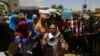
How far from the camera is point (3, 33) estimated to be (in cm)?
768

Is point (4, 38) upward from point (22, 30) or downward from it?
upward

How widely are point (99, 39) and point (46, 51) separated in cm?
689

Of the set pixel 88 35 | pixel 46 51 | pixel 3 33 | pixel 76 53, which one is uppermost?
pixel 3 33

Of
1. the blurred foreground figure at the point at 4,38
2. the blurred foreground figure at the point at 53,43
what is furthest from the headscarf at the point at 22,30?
the blurred foreground figure at the point at 4,38

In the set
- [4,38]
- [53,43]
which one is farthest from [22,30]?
[4,38]

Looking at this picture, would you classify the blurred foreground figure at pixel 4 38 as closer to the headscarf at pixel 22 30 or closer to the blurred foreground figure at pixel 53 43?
the headscarf at pixel 22 30

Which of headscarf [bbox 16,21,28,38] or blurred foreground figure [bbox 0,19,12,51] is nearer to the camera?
blurred foreground figure [bbox 0,19,12,51]

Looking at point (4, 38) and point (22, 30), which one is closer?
point (4, 38)

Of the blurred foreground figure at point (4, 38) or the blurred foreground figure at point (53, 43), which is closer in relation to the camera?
the blurred foreground figure at point (4, 38)

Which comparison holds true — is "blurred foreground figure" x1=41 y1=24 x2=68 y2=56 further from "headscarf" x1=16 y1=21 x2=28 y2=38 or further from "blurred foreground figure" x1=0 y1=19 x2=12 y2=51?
"blurred foreground figure" x1=0 y1=19 x2=12 y2=51

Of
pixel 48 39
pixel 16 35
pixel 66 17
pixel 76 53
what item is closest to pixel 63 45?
pixel 48 39

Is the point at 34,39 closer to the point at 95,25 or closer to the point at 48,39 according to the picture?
the point at 48,39

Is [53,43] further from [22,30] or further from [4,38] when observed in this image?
[4,38]

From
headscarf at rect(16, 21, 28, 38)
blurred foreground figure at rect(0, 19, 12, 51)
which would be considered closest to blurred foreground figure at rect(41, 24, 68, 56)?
headscarf at rect(16, 21, 28, 38)
